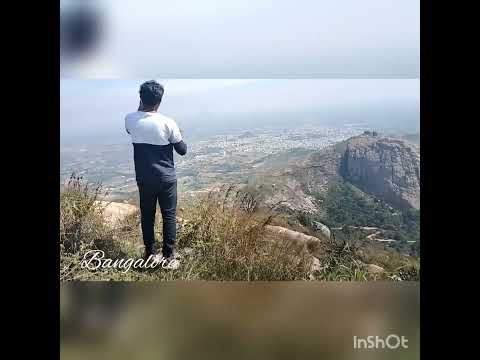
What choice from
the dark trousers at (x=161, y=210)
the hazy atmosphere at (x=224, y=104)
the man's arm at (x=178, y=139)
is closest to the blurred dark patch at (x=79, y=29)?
the hazy atmosphere at (x=224, y=104)

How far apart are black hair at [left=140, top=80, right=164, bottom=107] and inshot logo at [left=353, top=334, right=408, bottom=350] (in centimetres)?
222

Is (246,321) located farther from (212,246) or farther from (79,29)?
(79,29)

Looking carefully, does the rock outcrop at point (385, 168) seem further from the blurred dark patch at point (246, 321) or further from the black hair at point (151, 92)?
the black hair at point (151, 92)

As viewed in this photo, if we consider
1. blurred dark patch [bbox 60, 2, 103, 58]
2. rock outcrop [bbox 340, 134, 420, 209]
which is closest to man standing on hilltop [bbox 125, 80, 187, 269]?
blurred dark patch [bbox 60, 2, 103, 58]

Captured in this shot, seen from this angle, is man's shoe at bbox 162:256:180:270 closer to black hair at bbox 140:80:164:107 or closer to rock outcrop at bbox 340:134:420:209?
black hair at bbox 140:80:164:107

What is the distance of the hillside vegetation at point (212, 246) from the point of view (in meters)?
5.14

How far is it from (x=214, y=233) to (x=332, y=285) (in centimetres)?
93

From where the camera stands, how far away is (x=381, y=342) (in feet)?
16.7

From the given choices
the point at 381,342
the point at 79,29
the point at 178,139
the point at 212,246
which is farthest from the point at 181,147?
the point at 381,342

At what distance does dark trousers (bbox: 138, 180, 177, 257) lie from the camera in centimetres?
523

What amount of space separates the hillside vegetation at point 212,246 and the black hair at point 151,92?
762mm

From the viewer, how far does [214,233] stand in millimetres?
5254

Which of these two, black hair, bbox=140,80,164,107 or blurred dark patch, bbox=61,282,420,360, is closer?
blurred dark patch, bbox=61,282,420,360

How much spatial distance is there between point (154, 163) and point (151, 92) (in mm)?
517
